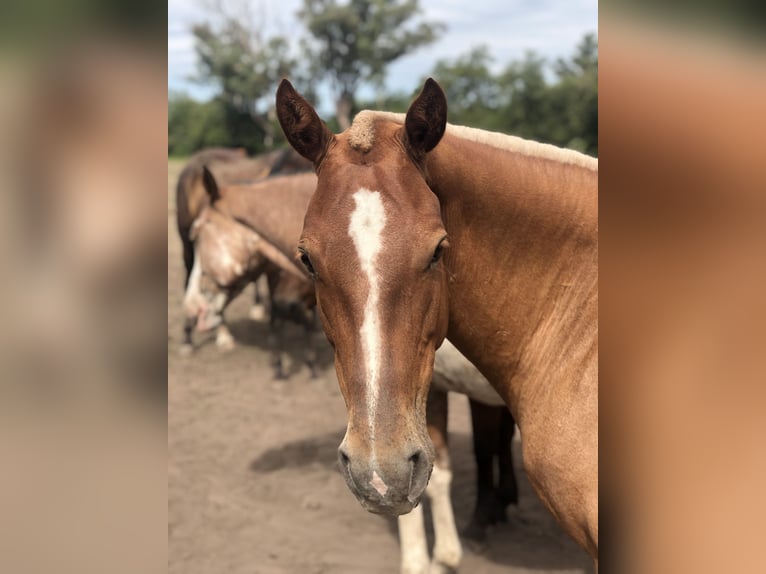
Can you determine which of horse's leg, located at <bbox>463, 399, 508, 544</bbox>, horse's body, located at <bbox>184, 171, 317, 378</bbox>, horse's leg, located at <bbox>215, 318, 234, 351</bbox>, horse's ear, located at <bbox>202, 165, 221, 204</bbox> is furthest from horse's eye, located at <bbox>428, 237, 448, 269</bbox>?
horse's leg, located at <bbox>215, 318, 234, 351</bbox>

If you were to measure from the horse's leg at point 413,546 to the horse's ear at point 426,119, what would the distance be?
244 cm

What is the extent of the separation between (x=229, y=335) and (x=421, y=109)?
7.49 metres

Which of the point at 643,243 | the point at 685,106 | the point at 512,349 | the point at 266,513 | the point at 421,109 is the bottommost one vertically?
the point at 266,513

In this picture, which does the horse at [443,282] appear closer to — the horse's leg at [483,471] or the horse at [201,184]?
the horse's leg at [483,471]

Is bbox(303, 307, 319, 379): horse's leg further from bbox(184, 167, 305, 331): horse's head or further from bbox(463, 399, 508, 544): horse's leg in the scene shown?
bbox(463, 399, 508, 544): horse's leg

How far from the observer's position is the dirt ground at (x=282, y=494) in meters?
4.04

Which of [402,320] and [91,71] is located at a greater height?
[91,71]

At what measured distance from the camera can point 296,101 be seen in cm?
189

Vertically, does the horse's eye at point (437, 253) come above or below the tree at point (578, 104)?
below

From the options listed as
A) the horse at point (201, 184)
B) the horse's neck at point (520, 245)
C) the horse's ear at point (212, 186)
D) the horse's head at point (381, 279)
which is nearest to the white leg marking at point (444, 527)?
the horse's neck at point (520, 245)

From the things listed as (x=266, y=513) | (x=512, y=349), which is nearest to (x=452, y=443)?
(x=266, y=513)

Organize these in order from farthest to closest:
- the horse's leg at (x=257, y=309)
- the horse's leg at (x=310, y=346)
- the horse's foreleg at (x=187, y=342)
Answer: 1. the horse's leg at (x=257, y=309)
2. the horse's foreleg at (x=187, y=342)
3. the horse's leg at (x=310, y=346)

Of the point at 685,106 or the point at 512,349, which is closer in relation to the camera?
the point at 685,106

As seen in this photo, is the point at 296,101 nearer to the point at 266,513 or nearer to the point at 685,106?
the point at 685,106
